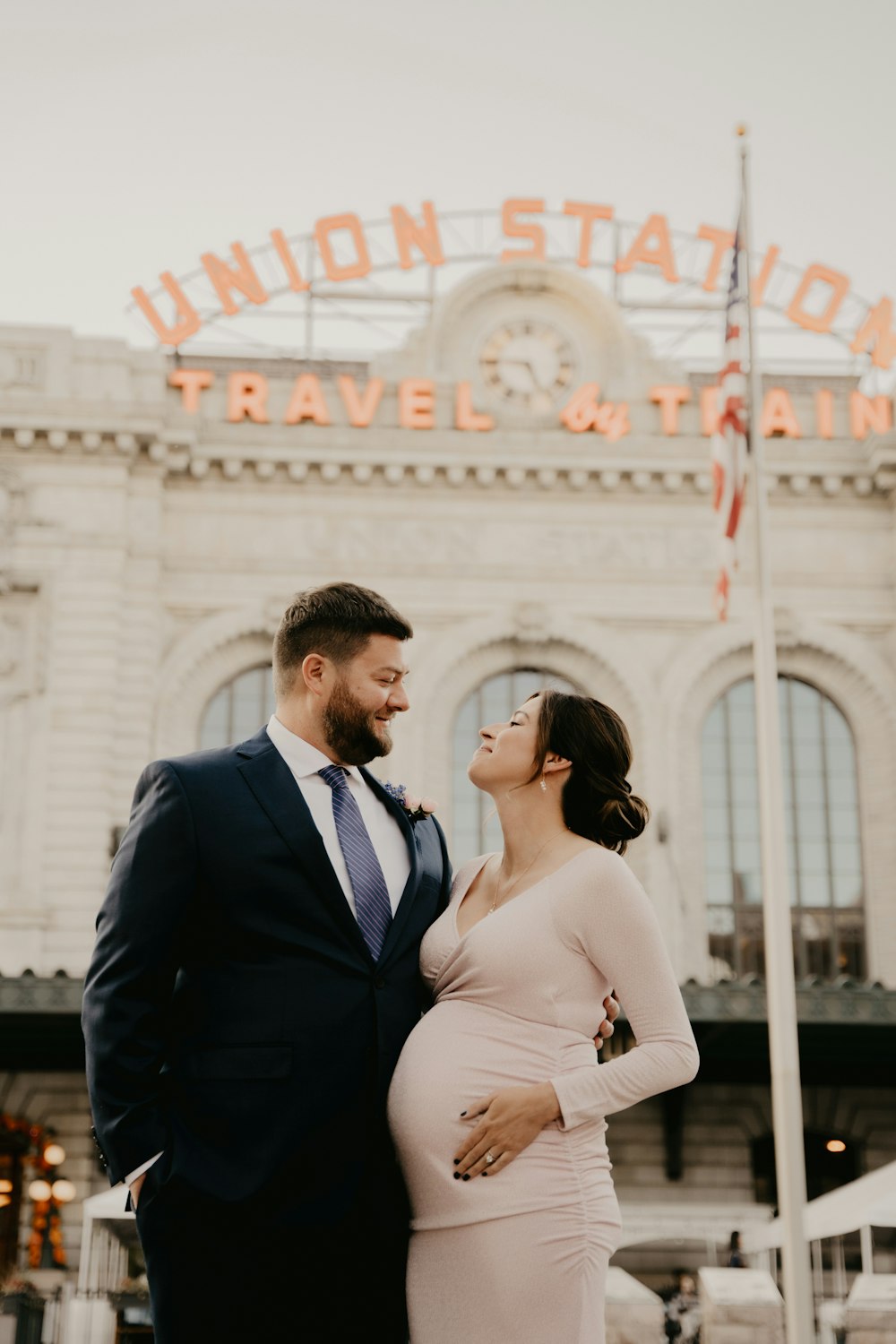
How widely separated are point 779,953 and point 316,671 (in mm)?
11063

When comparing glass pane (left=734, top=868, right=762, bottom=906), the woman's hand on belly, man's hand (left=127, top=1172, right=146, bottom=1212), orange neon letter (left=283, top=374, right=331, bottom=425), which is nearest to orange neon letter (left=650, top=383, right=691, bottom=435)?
orange neon letter (left=283, top=374, right=331, bottom=425)

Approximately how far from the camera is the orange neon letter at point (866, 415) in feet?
90.2

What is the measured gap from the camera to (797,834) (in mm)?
26234

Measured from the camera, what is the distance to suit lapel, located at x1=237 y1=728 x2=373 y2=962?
13.4 feet

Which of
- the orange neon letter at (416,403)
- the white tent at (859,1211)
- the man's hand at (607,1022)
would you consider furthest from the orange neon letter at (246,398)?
the man's hand at (607,1022)

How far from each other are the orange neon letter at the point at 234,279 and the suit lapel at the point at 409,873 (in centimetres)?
2604

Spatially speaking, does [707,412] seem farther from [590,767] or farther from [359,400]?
[590,767]

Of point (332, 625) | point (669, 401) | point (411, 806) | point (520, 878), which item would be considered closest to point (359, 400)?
point (669, 401)

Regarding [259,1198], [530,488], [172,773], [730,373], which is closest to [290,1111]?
[259,1198]

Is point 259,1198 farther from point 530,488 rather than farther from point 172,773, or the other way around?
point 530,488

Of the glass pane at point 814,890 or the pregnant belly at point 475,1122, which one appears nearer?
the pregnant belly at point 475,1122

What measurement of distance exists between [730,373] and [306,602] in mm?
12564

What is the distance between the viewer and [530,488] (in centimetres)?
2697

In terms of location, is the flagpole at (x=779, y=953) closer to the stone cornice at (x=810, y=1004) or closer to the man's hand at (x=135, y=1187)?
the stone cornice at (x=810, y=1004)
